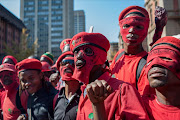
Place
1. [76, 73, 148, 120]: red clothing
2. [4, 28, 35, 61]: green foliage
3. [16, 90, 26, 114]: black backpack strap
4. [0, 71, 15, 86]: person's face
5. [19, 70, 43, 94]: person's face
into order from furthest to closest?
[4, 28, 35, 61]: green foliage < [0, 71, 15, 86]: person's face < [16, 90, 26, 114]: black backpack strap < [19, 70, 43, 94]: person's face < [76, 73, 148, 120]: red clothing

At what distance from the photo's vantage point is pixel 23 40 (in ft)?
84.7

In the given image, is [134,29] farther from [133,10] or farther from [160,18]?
[160,18]

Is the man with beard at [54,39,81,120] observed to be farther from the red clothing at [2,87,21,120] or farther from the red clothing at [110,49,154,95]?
the red clothing at [2,87,21,120]

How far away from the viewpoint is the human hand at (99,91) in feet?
4.58

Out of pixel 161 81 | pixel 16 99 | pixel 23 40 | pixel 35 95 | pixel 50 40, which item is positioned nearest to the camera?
pixel 161 81

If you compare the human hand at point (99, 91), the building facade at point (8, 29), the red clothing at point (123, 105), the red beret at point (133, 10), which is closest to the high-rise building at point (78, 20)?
the building facade at point (8, 29)

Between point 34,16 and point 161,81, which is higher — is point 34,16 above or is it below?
above

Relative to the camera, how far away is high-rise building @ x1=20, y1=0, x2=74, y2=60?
284ft

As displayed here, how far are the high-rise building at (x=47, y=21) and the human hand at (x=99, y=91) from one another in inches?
3360

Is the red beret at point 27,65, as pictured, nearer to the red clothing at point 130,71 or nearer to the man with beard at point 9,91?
the man with beard at point 9,91

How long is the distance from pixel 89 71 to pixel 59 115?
110 cm

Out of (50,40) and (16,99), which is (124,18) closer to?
(16,99)

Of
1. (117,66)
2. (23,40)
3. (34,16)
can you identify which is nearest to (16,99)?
(117,66)

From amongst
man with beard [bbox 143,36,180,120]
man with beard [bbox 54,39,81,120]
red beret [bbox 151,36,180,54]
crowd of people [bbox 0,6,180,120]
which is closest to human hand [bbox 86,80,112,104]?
crowd of people [bbox 0,6,180,120]
